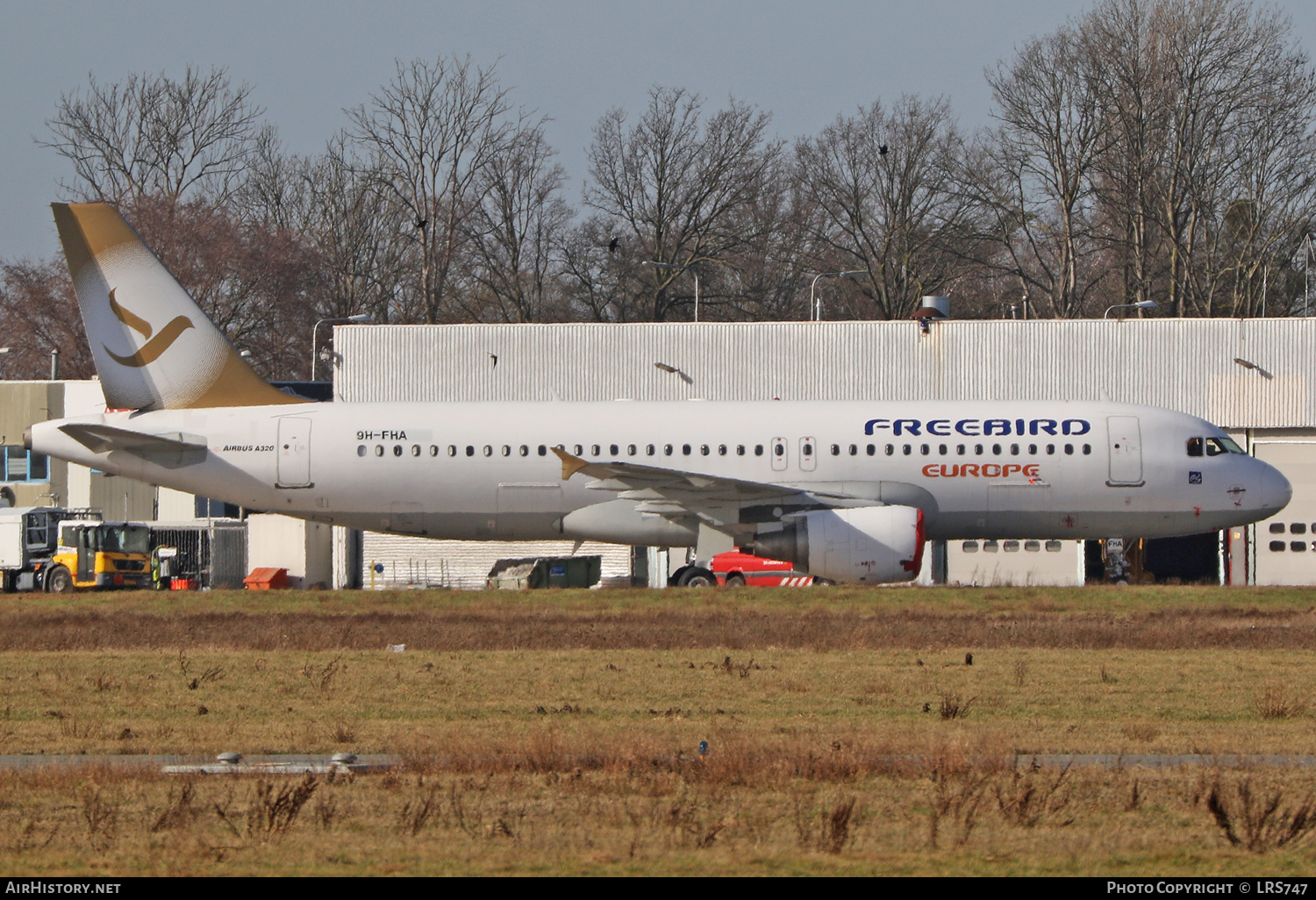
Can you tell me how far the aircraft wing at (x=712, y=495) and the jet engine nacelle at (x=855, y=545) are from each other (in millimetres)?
1049

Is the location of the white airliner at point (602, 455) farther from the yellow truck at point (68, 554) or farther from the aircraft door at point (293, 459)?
the yellow truck at point (68, 554)

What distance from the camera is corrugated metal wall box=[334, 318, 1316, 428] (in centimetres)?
4672

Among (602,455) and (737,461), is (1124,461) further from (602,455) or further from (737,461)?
(602,455)

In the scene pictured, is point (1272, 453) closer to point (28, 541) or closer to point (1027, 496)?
point (1027, 496)

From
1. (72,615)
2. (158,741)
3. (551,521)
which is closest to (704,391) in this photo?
(551,521)

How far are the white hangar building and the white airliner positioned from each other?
12189 mm

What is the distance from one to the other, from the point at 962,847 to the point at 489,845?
2.98 meters

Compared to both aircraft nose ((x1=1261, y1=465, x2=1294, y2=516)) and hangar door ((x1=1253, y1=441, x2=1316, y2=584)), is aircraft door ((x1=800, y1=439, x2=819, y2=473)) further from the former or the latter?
hangar door ((x1=1253, y1=441, x2=1316, y2=584))

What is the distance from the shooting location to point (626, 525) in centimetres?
3309

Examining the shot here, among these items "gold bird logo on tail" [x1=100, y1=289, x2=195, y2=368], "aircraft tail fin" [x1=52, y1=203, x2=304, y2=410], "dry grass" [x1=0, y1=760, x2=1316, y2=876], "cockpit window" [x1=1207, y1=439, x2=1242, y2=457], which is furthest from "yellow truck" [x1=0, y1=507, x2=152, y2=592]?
"dry grass" [x1=0, y1=760, x2=1316, y2=876]

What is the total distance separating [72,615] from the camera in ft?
98.8

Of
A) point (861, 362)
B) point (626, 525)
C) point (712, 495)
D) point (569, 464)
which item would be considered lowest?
point (626, 525)

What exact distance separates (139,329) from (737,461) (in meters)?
13.6

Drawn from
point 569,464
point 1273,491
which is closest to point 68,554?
point 569,464
